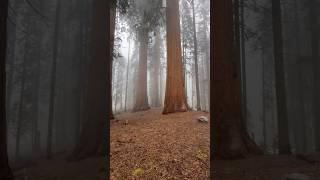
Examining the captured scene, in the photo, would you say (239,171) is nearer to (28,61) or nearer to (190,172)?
(190,172)

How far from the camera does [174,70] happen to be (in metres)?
13.2

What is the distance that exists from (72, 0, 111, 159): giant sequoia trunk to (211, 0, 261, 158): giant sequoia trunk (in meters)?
3.11

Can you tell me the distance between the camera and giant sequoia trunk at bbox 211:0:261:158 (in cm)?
640

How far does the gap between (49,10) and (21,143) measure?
8.25m

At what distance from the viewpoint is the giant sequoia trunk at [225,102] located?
21.0ft

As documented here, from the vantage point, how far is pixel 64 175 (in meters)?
7.75

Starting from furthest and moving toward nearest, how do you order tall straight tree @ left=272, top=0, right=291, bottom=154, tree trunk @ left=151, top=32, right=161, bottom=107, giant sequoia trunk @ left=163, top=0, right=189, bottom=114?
1. tree trunk @ left=151, top=32, right=161, bottom=107
2. giant sequoia trunk @ left=163, top=0, right=189, bottom=114
3. tall straight tree @ left=272, top=0, right=291, bottom=154

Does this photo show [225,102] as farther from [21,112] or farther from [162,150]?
[21,112]

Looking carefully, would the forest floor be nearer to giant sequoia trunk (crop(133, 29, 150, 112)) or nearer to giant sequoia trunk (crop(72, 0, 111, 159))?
giant sequoia trunk (crop(72, 0, 111, 159))

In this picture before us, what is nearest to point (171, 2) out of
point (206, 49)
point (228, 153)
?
point (228, 153)

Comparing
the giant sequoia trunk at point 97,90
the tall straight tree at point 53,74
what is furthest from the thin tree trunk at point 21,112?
the giant sequoia trunk at point 97,90

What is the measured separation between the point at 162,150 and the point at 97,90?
2.45m

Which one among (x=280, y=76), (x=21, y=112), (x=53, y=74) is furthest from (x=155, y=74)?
(x=280, y=76)

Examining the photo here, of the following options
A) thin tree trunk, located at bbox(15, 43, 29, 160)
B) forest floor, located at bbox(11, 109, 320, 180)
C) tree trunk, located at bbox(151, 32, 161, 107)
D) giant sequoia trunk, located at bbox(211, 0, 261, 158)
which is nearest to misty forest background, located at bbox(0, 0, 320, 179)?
thin tree trunk, located at bbox(15, 43, 29, 160)
